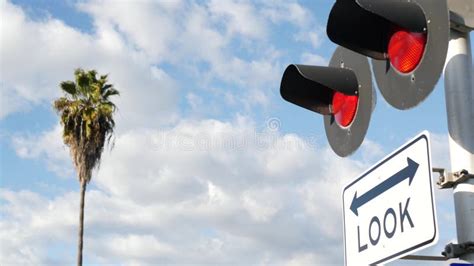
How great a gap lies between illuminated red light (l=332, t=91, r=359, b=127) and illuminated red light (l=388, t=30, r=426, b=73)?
38cm

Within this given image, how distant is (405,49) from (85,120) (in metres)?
22.2

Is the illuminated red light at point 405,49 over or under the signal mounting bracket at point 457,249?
over

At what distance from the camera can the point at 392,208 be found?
252cm

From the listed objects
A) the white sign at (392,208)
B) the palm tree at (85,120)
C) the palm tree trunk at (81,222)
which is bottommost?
the white sign at (392,208)

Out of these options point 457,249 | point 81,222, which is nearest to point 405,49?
point 457,249

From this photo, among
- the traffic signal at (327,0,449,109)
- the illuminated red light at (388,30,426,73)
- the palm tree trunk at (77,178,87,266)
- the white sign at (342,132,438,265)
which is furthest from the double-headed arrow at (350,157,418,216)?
the palm tree trunk at (77,178,87,266)

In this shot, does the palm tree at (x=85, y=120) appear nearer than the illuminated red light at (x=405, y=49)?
No

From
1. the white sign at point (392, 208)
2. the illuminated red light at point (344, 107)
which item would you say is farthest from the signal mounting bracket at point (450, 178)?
the illuminated red light at point (344, 107)

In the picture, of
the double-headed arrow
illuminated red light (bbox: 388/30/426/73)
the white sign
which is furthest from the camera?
illuminated red light (bbox: 388/30/426/73)

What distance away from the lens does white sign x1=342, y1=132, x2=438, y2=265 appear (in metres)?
2.32

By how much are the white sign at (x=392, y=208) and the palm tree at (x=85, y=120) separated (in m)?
21.4

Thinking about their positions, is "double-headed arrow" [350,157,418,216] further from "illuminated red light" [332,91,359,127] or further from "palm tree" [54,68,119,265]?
"palm tree" [54,68,119,265]

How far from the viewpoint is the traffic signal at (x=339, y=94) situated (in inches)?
118

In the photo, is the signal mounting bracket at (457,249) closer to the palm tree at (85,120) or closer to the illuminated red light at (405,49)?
the illuminated red light at (405,49)
